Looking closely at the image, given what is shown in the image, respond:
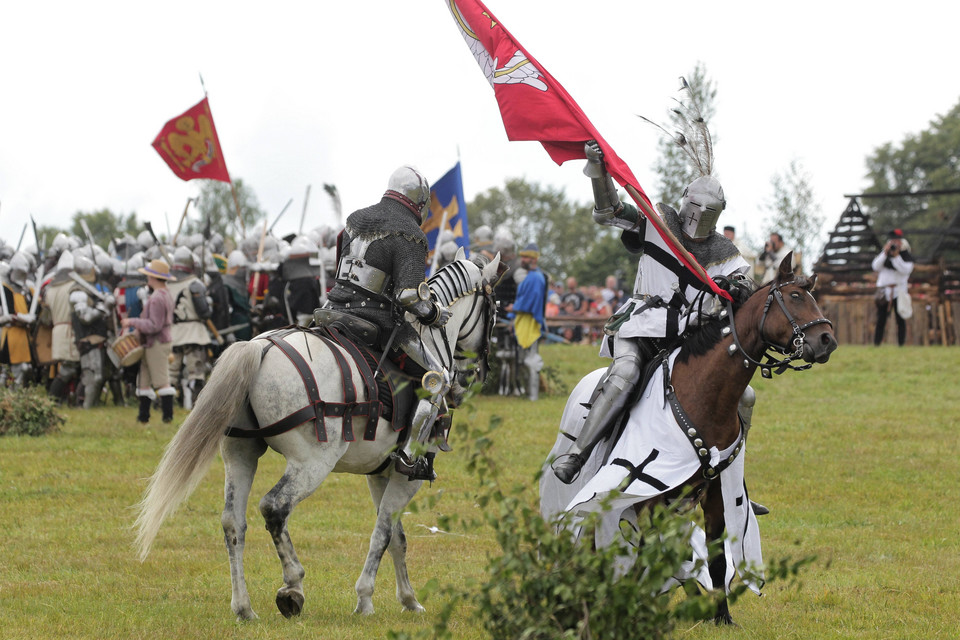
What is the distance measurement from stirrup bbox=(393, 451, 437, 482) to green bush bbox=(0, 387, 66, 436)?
352 inches

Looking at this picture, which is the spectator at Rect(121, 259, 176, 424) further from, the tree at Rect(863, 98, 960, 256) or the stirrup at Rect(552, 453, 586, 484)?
the tree at Rect(863, 98, 960, 256)

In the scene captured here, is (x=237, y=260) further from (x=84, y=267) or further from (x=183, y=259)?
(x=183, y=259)

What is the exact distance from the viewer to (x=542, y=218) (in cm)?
8144

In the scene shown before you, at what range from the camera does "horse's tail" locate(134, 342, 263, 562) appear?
246 inches

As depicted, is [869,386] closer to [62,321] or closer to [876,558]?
[876,558]

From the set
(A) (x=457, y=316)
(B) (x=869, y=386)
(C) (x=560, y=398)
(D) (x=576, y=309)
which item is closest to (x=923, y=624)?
(A) (x=457, y=316)

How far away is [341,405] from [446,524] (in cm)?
271

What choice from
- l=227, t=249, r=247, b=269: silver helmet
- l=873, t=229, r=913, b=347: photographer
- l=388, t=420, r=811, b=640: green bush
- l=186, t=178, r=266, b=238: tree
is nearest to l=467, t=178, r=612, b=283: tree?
l=186, t=178, r=266, b=238: tree

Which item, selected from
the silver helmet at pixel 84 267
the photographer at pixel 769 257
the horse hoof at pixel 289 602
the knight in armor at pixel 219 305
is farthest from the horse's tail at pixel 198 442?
the silver helmet at pixel 84 267

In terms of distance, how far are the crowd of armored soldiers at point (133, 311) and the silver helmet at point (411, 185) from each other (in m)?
8.24

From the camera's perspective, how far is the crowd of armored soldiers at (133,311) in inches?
637

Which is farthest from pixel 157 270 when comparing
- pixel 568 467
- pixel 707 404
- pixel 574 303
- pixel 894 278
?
pixel 574 303

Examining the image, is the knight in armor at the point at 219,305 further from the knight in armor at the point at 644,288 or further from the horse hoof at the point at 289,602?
the knight in armor at the point at 644,288

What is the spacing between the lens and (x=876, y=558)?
865cm
